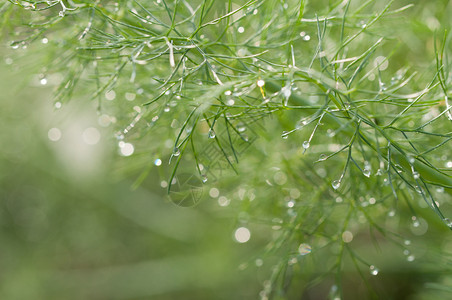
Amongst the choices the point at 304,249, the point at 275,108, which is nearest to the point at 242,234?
the point at 304,249

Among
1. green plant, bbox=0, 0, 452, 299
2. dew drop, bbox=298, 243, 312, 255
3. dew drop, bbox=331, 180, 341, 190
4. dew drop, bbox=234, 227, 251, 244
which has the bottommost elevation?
dew drop, bbox=331, 180, 341, 190

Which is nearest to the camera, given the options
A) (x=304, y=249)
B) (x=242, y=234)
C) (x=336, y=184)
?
(x=336, y=184)

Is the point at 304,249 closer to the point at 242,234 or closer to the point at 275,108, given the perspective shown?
the point at 275,108

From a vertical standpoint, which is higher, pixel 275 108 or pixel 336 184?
pixel 275 108

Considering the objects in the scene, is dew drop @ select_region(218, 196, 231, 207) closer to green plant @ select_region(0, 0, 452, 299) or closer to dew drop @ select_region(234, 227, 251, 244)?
green plant @ select_region(0, 0, 452, 299)

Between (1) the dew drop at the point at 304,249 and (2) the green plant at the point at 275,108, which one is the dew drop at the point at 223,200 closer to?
(2) the green plant at the point at 275,108

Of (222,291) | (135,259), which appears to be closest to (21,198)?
(135,259)

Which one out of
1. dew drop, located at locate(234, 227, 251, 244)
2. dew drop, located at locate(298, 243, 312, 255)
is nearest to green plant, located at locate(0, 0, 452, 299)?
dew drop, located at locate(298, 243, 312, 255)

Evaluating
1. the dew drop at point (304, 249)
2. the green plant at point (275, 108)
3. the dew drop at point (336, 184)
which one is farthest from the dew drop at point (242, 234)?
the dew drop at point (336, 184)
